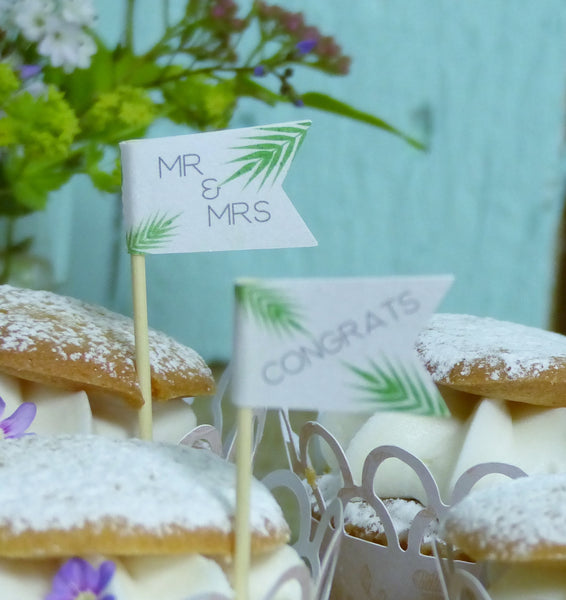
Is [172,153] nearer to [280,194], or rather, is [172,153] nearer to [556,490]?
[280,194]

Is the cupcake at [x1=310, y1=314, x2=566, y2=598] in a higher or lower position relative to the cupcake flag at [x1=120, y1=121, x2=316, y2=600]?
lower

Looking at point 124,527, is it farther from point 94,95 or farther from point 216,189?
point 94,95

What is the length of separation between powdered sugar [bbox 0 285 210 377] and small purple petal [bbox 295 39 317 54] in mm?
632

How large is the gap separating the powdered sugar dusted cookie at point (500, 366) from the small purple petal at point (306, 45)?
2.13 ft

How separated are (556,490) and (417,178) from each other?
1.57m

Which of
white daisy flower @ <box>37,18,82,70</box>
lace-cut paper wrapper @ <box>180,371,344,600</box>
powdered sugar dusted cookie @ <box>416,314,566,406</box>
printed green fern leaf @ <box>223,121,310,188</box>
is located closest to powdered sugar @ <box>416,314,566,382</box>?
powdered sugar dusted cookie @ <box>416,314,566,406</box>

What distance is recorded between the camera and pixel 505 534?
2.61ft

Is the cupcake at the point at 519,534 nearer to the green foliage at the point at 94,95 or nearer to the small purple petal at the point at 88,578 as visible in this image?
the small purple petal at the point at 88,578

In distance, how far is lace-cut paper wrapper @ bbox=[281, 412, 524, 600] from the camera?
3.50ft

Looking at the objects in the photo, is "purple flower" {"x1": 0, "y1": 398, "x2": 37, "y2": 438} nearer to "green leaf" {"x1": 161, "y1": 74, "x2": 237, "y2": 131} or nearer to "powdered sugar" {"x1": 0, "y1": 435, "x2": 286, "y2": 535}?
"powdered sugar" {"x1": 0, "y1": 435, "x2": 286, "y2": 535}

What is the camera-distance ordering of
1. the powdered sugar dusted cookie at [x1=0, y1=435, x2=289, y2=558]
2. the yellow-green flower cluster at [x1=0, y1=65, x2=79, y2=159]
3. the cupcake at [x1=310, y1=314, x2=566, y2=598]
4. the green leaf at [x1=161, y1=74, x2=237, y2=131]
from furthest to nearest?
the green leaf at [x1=161, y1=74, x2=237, y2=131] → the yellow-green flower cluster at [x1=0, y1=65, x2=79, y2=159] → the cupcake at [x1=310, y1=314, x2=566, y2=598] → the powdered sugar dusted cookie at [x1=0, y1=435, x2=289, y2=558]

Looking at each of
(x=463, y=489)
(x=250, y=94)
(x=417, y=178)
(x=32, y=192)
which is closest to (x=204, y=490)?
(x=463, y=489)

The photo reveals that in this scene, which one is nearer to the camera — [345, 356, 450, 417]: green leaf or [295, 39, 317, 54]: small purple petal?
[345, 356, 450, 417]: green leaf

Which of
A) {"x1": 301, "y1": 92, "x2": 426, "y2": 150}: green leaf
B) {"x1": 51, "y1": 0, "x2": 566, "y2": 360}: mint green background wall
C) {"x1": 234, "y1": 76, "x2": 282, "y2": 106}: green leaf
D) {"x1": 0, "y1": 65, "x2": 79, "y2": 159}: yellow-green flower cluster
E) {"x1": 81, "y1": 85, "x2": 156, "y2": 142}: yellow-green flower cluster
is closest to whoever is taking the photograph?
{"x1": 0, "y1": 65, "x2": 79, "y2": 159}: yellow-green flower cluster
